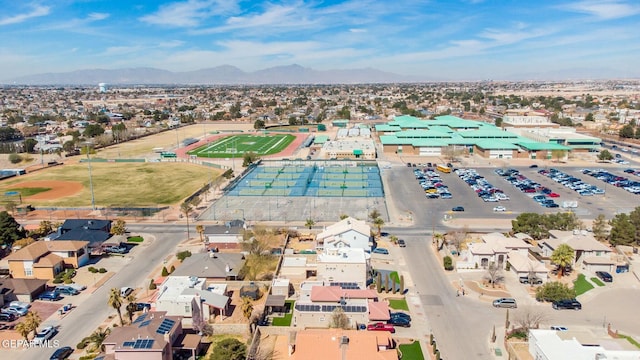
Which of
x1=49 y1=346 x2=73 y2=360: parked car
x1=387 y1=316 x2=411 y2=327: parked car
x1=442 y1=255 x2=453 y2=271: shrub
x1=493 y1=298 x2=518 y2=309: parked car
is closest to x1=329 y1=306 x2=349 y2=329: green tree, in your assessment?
x1=387 y1=316 x2=411 y2=327: parked car

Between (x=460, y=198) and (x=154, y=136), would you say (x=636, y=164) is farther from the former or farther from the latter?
(x=154, y=136)

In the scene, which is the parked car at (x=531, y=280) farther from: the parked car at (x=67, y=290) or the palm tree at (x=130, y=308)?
the parked car at (x=67, y=290)

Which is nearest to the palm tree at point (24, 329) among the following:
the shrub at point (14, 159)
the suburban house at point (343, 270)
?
the suburban house at point (343, 270)

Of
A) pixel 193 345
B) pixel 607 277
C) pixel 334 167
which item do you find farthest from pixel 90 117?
pixel 607 277

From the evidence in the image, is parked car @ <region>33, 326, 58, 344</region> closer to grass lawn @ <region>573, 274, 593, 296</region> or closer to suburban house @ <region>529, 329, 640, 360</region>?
suburban house @ <region>529, 329, 640, 360</region>

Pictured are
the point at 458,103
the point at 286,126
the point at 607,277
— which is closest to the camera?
the point at 607,277

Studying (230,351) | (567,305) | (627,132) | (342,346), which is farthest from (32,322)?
(627,132)
